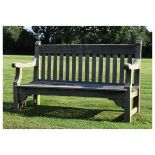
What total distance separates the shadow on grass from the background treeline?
1586cm

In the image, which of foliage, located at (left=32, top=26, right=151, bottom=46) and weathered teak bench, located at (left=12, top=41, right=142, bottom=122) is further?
foliage, located at (left=32, top=26, right=151, bottom=46)

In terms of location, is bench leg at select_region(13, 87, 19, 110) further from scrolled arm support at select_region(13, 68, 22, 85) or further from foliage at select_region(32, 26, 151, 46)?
foliage at select_region(32, 26, 151, 46)

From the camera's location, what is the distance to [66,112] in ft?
22.0

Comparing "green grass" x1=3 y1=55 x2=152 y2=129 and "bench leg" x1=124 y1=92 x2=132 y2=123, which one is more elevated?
"bench leg" x1=124 y1=92 x2=132 y2=123

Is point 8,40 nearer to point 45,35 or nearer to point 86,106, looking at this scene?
point 45,35

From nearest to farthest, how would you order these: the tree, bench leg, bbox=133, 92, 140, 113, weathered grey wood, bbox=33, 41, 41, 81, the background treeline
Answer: bench leg, bbox=133, 92, 140, 113 → weathered grey wood, bbox=33, 41, 41, 81 → the background treeline → the tree

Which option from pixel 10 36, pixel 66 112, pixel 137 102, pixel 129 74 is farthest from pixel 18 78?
pixel 10 36

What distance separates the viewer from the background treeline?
24.9 m

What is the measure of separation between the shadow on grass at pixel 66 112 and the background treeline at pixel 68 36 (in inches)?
624

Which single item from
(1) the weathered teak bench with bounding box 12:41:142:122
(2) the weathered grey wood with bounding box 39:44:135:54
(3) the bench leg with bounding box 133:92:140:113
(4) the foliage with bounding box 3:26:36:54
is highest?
(4) the foliage with bounding box 3:26:36:54

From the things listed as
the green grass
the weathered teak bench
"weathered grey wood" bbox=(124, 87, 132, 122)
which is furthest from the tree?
"weathered grey wood" bbox=(124, 87, 132, 122)

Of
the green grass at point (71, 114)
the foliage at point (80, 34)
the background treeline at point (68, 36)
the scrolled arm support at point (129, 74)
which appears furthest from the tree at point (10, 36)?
the scrolled arm support at point (129, 74)

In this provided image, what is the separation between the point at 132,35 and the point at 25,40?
931cm

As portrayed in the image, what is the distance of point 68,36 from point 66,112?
63.4ft
